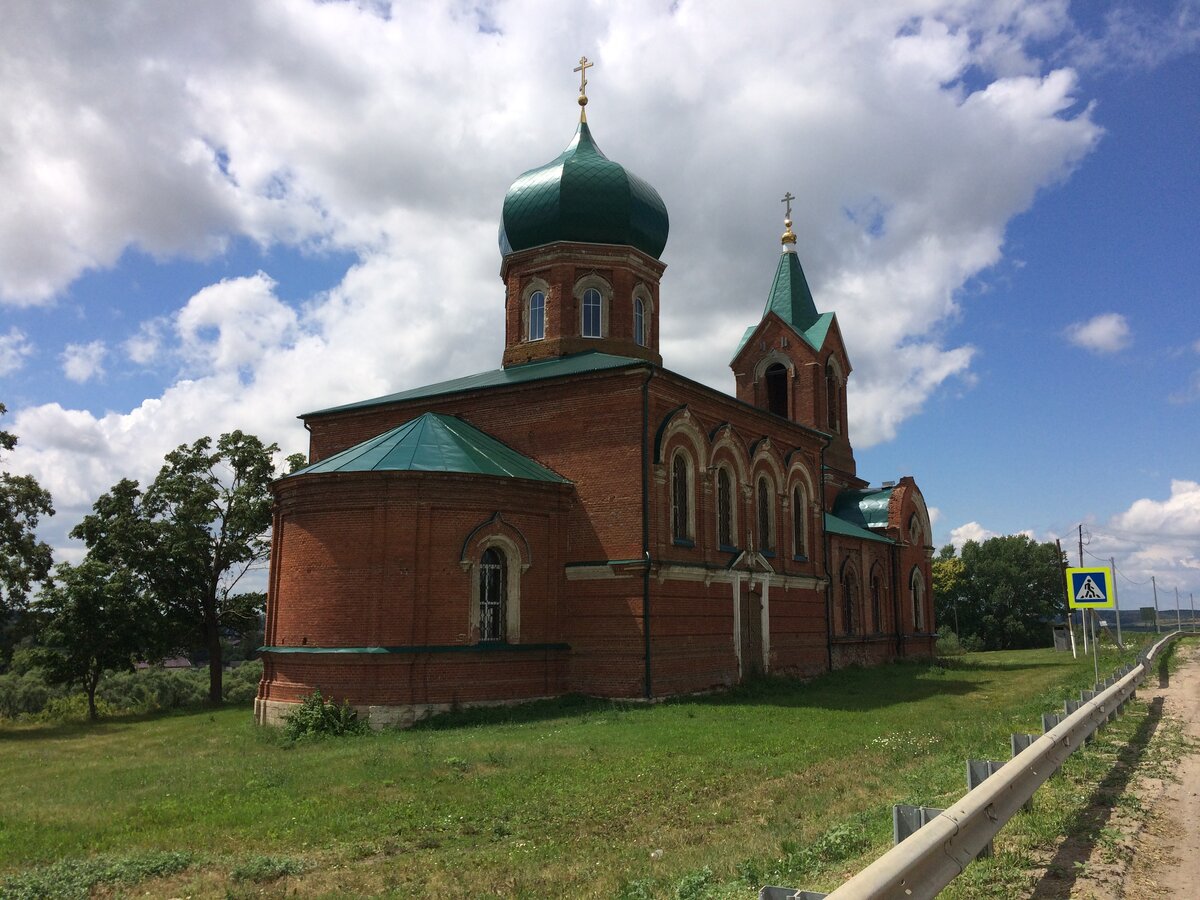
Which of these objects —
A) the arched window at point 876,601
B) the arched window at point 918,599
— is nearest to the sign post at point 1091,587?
the arched window at point 876,601

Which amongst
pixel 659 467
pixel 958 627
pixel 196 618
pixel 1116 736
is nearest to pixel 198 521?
pixel 196 618

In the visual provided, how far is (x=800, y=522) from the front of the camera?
86.9ft

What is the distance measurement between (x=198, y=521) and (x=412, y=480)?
1189 cm

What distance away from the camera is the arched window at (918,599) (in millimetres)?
35688

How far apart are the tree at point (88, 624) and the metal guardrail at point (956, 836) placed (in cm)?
2346

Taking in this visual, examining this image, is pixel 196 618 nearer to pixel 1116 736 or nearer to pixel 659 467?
pixel 659 467

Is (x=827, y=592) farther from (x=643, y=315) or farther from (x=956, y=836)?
(x=956, y=836)

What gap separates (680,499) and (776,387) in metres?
15.7

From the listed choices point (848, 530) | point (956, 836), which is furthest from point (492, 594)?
point (848, 530)

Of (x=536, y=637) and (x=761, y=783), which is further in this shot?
(x=536, y=637)

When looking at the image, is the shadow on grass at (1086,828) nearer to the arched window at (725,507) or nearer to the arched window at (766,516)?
the arched window at (725,507)

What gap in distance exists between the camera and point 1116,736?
36.9 feet

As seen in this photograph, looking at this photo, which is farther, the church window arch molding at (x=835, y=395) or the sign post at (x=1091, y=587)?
the church window arch molding at (x=835, y=395)

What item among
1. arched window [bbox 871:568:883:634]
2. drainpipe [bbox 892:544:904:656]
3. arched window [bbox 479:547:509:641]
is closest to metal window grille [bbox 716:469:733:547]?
arched window [bbox 479:547:509:641]
